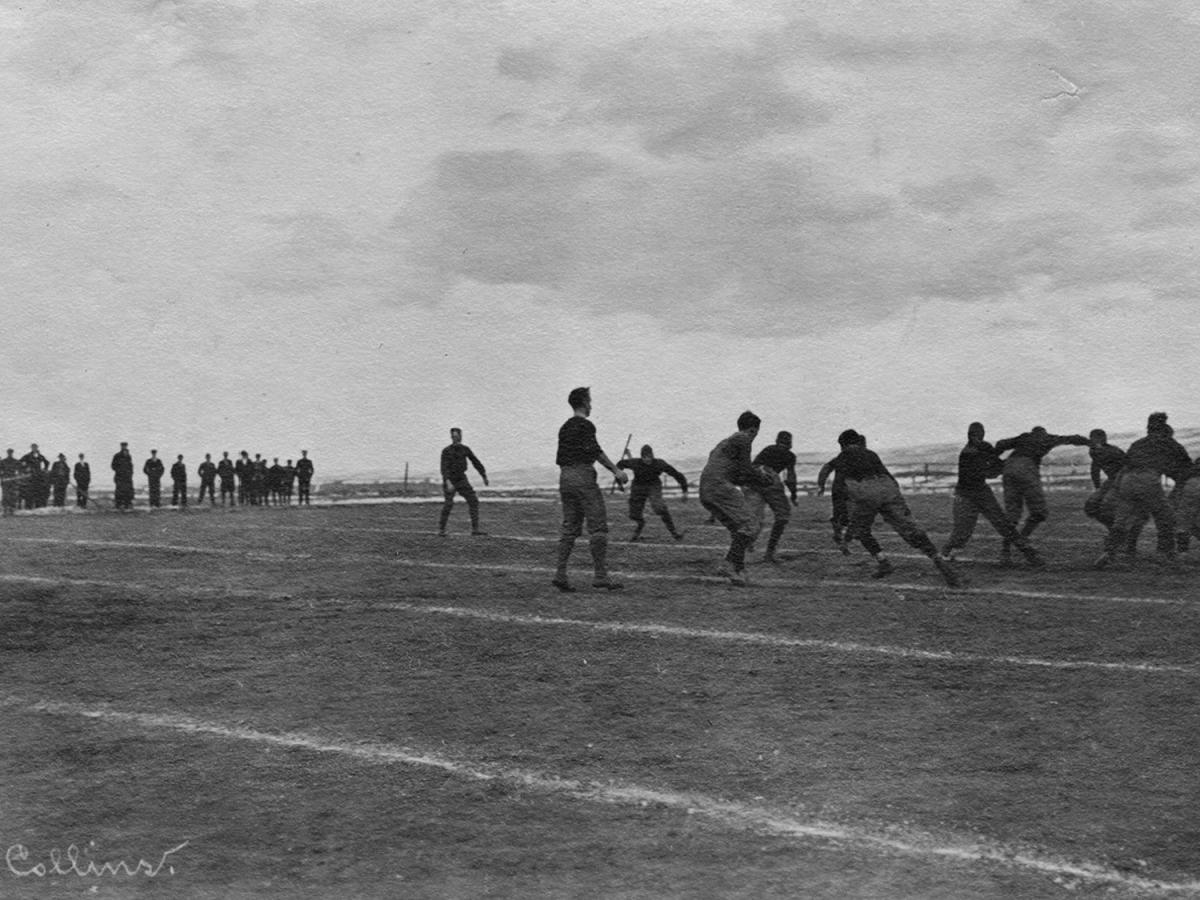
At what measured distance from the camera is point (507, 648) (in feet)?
30.8

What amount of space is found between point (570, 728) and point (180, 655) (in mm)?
3883

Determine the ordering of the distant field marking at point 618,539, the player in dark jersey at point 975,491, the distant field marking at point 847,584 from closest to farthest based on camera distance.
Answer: the distant field marking at point 847,584 → the player in dark jersey at point 975,491 → the distant field marking at point 618,539

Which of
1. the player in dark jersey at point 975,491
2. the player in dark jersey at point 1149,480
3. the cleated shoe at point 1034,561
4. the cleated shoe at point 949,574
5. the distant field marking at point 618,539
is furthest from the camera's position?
the distant field marking at point 618,539

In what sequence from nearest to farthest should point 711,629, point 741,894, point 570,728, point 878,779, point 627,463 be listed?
point 741,894 < point 878,779 < point 570,728 < point 711,629 < point 627,463

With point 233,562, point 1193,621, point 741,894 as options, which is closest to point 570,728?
point 741,894

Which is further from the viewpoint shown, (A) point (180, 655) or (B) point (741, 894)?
(A) point (180, 655)

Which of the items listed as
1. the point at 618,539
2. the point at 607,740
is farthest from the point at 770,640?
the point at 618,539

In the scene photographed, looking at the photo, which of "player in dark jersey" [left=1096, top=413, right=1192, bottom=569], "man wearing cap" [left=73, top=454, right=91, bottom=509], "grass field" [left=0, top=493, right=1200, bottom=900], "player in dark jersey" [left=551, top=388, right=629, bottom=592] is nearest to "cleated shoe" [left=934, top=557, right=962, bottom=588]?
"grass field" [left=0, top=493, right=1200, bottom=900]

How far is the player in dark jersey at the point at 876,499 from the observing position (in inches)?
490

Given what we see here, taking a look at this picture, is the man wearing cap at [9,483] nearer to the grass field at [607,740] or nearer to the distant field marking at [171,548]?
the distant field marking at [171,548]

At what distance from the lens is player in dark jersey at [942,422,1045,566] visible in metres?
13.9

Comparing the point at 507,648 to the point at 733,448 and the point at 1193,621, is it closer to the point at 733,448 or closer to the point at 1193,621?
the point at 733,448
